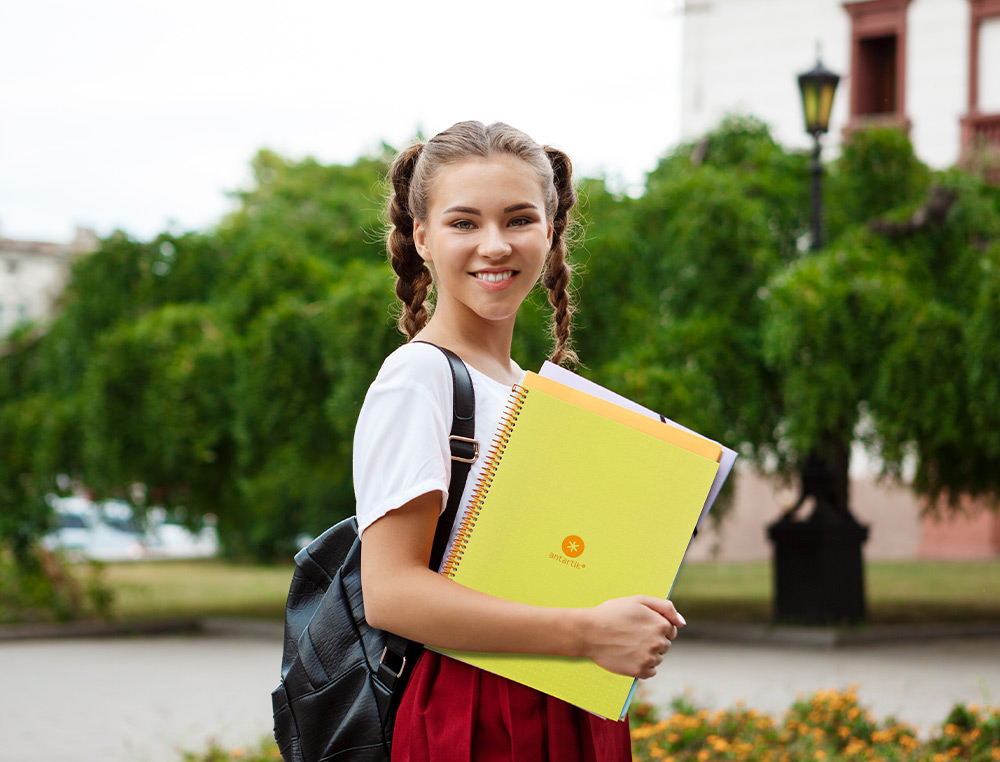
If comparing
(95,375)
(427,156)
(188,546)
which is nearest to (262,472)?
(95,375)

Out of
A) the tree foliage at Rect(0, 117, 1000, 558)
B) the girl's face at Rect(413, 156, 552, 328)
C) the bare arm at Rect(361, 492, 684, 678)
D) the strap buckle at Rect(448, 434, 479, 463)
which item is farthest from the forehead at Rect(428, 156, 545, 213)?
the tree foliage at Rect(0, 117, 1000, 558)

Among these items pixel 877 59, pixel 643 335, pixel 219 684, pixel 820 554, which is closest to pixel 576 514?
pixel 219 684

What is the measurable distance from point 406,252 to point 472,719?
0.89 metres

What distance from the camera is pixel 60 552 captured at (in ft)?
47.8

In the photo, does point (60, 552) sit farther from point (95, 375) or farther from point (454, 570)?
point (454, 570)

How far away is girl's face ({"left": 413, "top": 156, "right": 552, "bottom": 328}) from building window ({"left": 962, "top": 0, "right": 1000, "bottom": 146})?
67.8 feet

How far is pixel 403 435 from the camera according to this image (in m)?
1.79

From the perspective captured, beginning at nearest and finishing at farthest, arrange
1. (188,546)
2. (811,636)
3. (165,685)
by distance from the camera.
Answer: (165,685), (811,636), (188,546)

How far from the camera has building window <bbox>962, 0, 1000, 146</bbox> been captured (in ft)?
68.3

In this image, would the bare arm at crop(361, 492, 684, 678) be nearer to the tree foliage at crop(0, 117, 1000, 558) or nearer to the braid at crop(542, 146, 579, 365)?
the braid at crop(542, 146, 579, 365)

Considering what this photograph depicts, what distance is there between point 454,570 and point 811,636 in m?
10.8

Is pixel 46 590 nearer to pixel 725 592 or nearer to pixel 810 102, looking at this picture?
pixel 725 592

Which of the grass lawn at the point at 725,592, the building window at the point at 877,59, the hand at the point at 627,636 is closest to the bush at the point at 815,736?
the hand at the point at 627,636

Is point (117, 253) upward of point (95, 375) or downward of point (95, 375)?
upward
